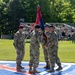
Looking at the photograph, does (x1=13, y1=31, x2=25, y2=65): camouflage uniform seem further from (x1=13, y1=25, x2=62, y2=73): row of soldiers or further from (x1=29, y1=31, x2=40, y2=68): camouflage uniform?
(x1=29, y1=31, x2=40, y2=68): camouflage uniform

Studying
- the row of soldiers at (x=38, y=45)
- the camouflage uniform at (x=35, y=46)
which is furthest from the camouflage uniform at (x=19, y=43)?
the camouflage uniform at (x=35, y=46)

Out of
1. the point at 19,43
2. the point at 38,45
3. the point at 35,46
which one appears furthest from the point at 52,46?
the point at 19,43

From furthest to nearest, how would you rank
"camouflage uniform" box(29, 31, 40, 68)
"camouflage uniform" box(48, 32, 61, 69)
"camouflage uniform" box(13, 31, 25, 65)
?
"camouflage uniform" box(13, 31, 25, 65)
"camouflage uniform" box(48, 32, 61, 69)
"camouflage uniform" box(29, 31, 40, 68)

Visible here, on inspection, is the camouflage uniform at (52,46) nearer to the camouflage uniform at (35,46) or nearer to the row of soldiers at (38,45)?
the row of soldiers at (38,45)

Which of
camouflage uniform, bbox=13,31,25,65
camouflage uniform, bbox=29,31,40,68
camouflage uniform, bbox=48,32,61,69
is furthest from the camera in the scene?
camouflage uniform, bbox=13,31,25,65

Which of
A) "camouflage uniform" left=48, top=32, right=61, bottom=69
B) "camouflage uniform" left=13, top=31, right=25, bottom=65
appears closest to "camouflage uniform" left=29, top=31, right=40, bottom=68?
"camouflage uniform" left=48, top=32, right=61, bottom=69

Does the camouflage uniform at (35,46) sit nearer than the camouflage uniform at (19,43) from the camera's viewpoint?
Yes

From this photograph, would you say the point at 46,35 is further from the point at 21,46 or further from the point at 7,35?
the point at 7,35

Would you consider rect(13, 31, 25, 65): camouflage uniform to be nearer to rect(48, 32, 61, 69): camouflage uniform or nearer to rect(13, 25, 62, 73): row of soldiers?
rect(13, 25, 62, 73): row of soldiers

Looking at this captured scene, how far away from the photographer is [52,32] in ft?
37.4

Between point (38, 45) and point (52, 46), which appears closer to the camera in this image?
point (38, 45)

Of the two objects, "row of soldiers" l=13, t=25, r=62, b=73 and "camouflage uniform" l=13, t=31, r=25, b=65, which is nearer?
"row of soldiers" l=13, t=25, r=62, b=73

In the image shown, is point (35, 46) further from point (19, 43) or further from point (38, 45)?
point (19, 43)

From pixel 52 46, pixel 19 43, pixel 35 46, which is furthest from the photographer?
pixel 19 43
